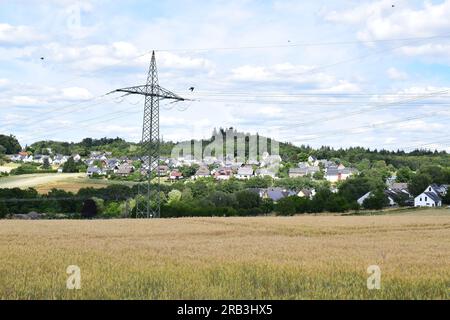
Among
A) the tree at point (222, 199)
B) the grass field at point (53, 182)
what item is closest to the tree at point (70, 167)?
the grass field at point (53, 182)

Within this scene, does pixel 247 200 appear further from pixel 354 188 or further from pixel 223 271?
pixel 223 271

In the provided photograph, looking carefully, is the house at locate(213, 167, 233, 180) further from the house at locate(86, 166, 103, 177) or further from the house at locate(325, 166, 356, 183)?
the house at locate(86, 166, 103, 177)

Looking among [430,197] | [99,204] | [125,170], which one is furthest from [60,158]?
[430,197]

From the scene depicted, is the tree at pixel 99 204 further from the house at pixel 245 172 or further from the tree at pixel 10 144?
the house at pixel 245 172
